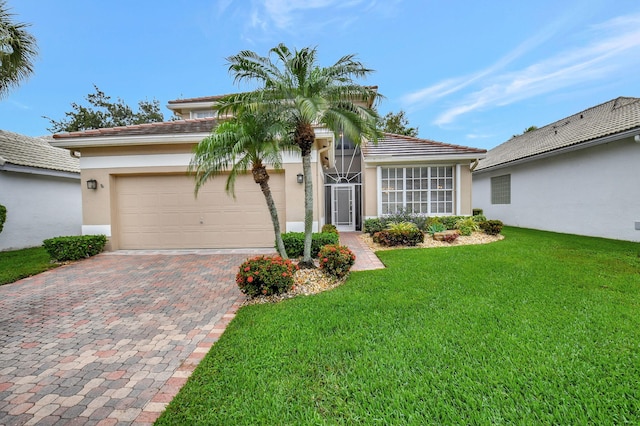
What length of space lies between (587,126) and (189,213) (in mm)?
18748

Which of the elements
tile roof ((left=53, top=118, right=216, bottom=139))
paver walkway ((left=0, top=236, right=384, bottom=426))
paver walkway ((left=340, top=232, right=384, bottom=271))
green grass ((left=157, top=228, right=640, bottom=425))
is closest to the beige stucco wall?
tile roof ((left=53, top=118, right=216, bottom=139))

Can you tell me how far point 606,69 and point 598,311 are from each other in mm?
16158

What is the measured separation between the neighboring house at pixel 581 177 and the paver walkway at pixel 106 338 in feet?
34.3

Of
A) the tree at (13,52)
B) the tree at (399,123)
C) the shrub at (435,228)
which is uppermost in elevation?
the tree at (399,123)

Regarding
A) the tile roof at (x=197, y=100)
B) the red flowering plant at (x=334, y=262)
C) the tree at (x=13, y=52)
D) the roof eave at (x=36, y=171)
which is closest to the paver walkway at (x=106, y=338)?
the red flowering plant at (x=334, y=262)

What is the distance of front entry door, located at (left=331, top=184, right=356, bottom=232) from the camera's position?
50.4ft

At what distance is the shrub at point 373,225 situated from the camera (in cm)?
1237

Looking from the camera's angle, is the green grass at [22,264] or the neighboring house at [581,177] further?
the neighboring house at [581,177]

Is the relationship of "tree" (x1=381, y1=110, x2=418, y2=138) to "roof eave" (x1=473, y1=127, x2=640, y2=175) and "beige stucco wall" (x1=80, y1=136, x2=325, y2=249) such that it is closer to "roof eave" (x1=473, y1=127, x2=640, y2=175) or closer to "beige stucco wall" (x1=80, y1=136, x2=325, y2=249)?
"roof eave" (x1=473, y1=127, x2=640, y2=175)

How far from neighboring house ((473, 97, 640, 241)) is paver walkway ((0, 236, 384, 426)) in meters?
10.4

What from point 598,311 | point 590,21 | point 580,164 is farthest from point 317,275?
point 590,21

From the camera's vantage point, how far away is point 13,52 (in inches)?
368

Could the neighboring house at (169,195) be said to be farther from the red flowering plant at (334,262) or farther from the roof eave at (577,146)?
the roof eave at (577,146)

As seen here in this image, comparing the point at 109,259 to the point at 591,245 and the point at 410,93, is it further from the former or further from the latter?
the point at 410,93
